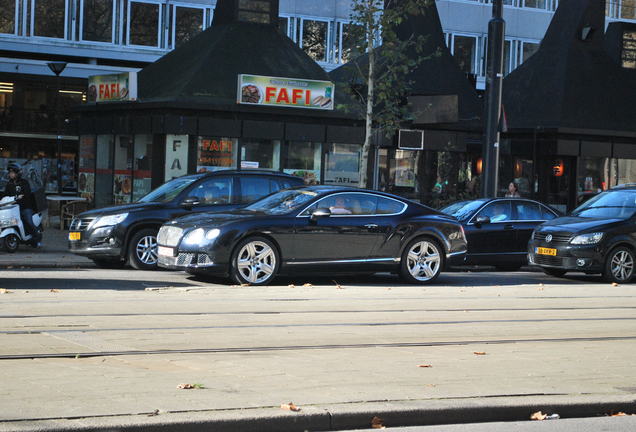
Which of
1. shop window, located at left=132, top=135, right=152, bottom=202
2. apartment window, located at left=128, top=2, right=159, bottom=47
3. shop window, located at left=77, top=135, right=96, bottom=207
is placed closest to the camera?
shop window, located at left=132, top=135, right=152, bottom=202

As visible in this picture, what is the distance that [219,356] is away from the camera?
8203 millimetres

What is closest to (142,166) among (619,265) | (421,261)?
(421,261)

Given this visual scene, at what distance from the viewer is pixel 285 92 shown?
2531cm

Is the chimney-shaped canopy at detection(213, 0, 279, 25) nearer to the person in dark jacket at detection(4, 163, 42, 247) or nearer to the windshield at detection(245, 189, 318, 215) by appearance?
the person in dark jacket at detection(4, 163, 42, 247)

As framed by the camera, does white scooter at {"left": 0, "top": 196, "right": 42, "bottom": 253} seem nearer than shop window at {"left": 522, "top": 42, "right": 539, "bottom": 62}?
Yes

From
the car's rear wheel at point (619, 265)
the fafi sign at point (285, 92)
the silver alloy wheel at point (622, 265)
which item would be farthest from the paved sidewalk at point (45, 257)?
the silver alloy wheel at point (622, 265)

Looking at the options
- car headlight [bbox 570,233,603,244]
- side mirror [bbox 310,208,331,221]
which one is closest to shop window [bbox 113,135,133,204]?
side mirror [bbox 310,208,331,221]

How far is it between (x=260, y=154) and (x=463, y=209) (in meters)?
7.32

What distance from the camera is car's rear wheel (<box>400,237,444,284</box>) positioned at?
1544cm

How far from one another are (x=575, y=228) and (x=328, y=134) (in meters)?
10.0

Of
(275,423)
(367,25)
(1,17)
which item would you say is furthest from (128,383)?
(1,17)

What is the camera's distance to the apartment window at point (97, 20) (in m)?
43.4

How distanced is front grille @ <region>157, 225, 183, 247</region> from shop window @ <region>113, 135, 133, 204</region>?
11167mm

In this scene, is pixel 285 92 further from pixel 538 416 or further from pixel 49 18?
pixel 49 18
